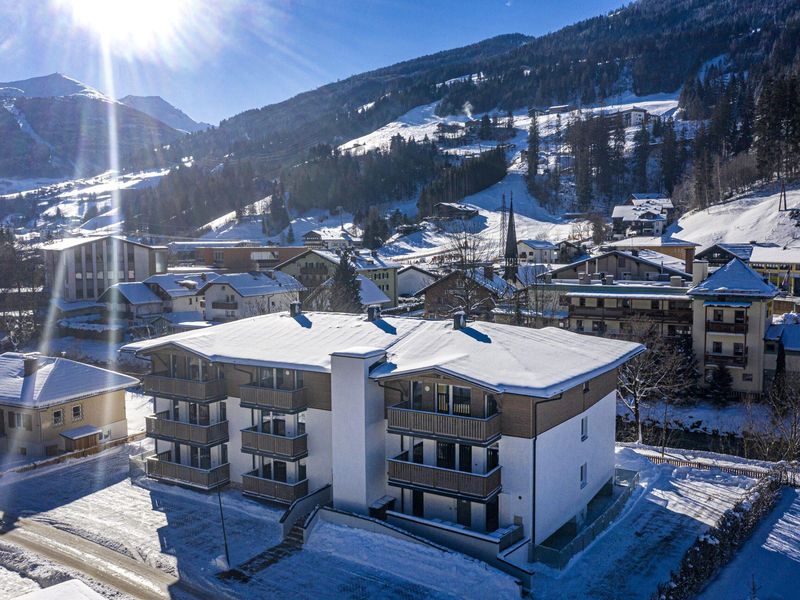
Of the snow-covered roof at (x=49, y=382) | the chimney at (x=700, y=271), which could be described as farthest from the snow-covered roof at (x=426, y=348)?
the chimney at (x=700, y=271)

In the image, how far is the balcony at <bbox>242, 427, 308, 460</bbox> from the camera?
19469 millimetres

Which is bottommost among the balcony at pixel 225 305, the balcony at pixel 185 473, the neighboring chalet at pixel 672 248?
the balcony at pixel 185 473

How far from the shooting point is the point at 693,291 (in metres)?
36.6

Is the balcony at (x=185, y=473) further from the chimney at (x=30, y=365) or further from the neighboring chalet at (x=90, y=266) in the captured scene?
the neighboring chalet at (x=90, y=266)

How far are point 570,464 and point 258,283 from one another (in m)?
40.8

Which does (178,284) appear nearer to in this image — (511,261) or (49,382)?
(49,382)

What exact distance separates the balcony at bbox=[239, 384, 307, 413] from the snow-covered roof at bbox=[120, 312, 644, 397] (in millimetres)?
904

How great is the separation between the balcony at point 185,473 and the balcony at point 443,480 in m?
6.81

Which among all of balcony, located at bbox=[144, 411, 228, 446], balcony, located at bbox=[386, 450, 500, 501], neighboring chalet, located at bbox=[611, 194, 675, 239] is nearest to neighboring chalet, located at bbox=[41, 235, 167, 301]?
balcony, located at bbox=[144, 411, 228, 446]

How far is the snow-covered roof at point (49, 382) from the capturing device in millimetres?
26109

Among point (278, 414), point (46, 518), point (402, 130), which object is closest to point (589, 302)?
point (278, 414)

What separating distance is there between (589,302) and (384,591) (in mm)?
30425

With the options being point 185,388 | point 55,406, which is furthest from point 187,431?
point 55,406

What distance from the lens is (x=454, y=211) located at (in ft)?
341
